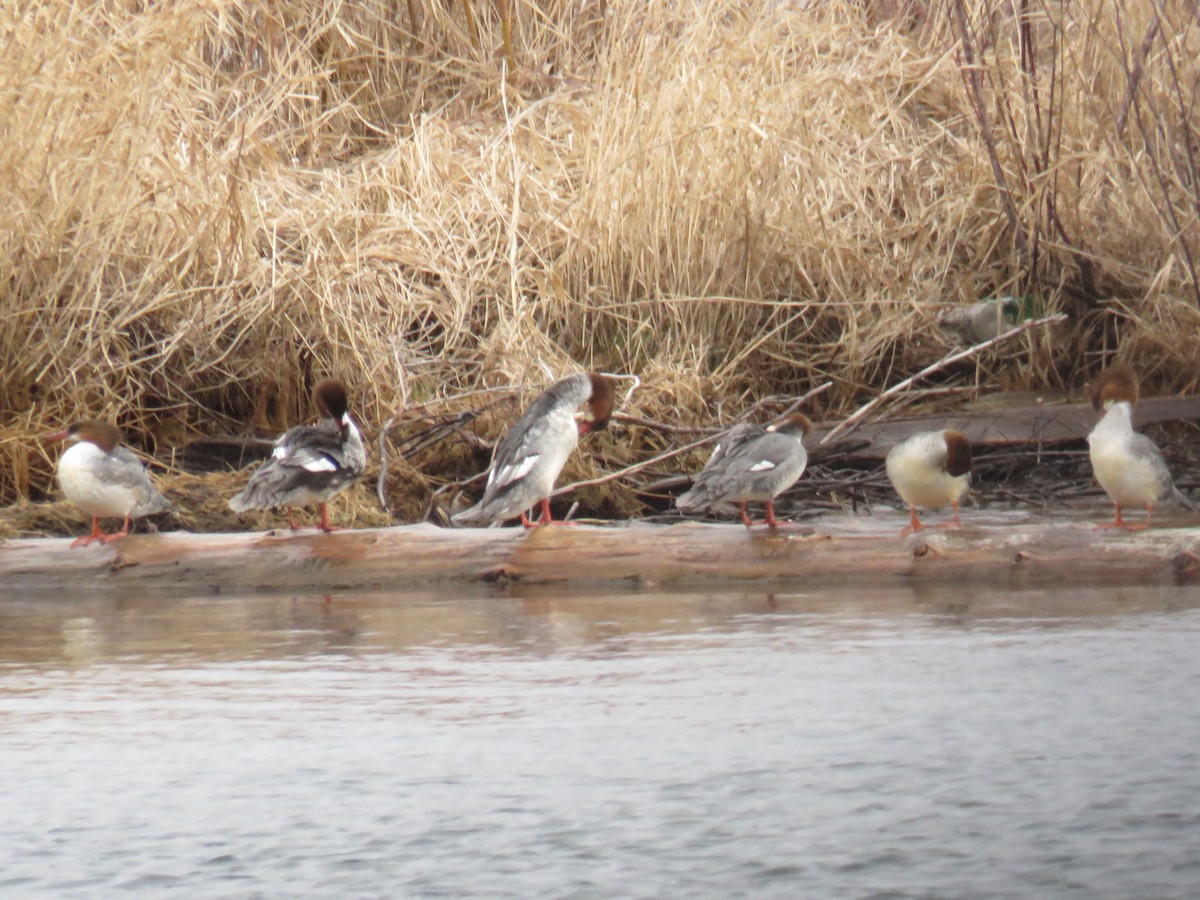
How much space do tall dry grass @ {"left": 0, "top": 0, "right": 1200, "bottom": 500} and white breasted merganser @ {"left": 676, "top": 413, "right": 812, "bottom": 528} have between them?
2.30 metres

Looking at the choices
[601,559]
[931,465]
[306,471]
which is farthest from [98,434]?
[931,465]

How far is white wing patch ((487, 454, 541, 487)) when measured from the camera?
630 cm

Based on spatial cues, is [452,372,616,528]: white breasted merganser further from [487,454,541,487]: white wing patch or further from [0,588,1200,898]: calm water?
[0,588,1200,898]: calm water

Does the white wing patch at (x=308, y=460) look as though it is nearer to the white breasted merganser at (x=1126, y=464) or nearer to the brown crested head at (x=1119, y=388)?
the white breasted merganser at (x=1126, y=464)

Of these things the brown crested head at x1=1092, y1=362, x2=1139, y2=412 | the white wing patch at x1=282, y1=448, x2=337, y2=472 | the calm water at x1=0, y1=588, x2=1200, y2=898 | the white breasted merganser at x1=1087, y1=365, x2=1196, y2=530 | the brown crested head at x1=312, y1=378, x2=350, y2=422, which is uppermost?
the brown crested head at x1=312, y1=378, x2=350, y2=422

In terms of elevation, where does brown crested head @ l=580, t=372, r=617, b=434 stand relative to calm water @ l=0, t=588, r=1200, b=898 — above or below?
above

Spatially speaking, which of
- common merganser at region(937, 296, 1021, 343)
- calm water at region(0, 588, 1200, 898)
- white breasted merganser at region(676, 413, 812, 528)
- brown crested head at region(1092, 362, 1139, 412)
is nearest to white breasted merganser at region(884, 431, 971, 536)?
white breasted merganser at region(676, 413, 812, 528)

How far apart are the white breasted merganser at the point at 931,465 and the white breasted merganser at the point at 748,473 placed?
1.07 feet

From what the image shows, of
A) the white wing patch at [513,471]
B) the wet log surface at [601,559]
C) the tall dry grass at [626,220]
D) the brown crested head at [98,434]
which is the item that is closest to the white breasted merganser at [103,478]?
the brown crested head at [98,434]

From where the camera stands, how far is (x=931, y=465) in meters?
6.42

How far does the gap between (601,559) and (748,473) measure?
0.69m

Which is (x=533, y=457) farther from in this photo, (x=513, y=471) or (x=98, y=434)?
(x=98, y=434)

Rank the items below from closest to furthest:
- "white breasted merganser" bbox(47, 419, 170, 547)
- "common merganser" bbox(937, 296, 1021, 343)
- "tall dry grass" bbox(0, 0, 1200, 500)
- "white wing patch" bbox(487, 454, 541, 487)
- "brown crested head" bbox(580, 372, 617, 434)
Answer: "white wing patch" bbox(487, 454, 541, 487)
"white breasted merganser" bbox(47, 419, 170, 547)
"brown crested head" bbox(580, 372, 617, 434)
"tall dry grass" bbox(0, 0, 1200, 500)
"common merganser" bbox(937, 296, 1021, 343)

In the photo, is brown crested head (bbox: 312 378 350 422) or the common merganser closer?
brown crested head (bbox: 312 378 350 422)
